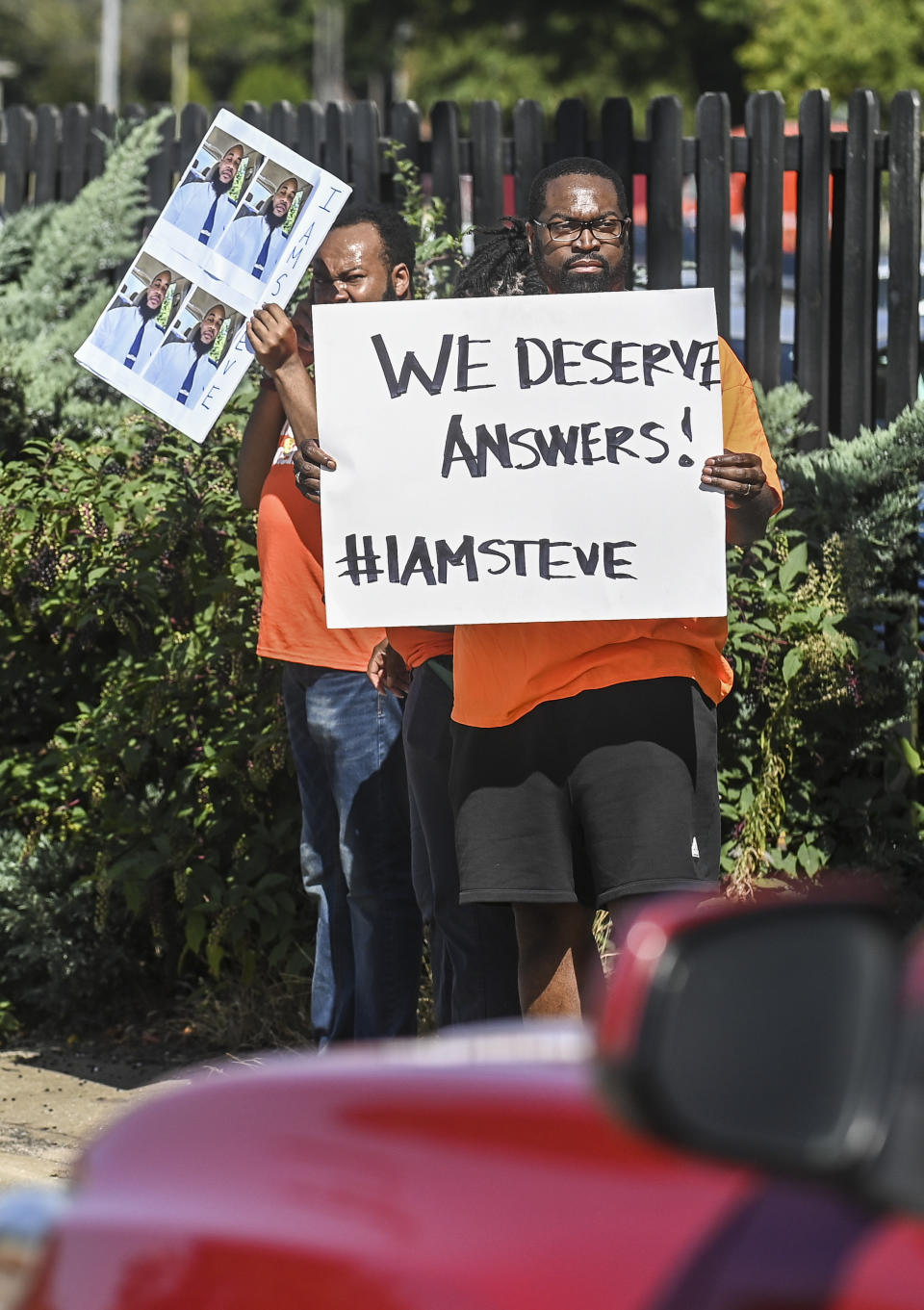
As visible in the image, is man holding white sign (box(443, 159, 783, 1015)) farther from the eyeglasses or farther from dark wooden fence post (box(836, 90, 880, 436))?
dark wooden fence post (box(836, 90, 880, 436))

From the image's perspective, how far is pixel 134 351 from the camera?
14.1 feet

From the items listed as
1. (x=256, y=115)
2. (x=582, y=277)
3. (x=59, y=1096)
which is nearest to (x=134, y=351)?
(x=582, y=277)

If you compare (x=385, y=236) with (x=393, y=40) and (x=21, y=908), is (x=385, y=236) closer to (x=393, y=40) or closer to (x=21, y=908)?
(x=21, y=908)

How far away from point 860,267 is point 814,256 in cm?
16

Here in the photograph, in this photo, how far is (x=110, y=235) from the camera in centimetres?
765

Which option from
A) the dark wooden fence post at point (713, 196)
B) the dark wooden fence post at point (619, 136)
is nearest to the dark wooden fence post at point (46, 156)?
the dark wooden fence post at point (619, 136)

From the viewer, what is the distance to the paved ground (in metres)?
4.45

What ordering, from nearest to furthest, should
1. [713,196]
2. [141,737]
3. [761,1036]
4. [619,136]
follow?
[761,1036]
[141,737]
[713,196]
[619,136]

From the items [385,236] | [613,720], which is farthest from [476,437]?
[385,236]

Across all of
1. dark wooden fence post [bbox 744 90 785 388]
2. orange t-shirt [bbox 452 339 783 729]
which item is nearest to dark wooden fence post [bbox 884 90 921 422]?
dark wooden fence post [bbox 744 90 785 388]

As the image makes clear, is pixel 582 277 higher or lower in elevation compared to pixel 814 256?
lower

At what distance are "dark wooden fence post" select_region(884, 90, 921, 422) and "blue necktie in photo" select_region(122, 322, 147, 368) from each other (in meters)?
2.88

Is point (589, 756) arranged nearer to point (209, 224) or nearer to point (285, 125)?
point (209, 224)

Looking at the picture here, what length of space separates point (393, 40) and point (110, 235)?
46708 millimetres
